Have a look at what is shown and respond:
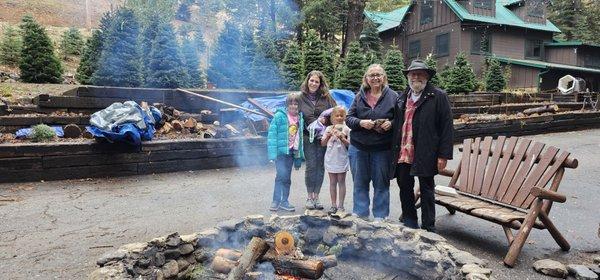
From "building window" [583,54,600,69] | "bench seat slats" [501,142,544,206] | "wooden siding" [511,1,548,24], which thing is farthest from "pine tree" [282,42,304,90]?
"building window" [583,54,600,69]

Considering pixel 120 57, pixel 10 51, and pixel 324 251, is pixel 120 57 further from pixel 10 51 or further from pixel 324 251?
pixel 324 251

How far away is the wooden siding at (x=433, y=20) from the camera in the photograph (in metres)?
23.5

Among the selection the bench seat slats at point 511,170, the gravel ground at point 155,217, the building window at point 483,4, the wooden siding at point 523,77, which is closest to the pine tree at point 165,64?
the gravel ground at point 155,217

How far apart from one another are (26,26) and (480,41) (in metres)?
22.1

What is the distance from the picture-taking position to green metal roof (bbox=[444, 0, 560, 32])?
22422 mm

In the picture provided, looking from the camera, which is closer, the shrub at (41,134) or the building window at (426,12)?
the shrub at (41,134)

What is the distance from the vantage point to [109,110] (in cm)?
710

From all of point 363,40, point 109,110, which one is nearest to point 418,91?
point 109,110

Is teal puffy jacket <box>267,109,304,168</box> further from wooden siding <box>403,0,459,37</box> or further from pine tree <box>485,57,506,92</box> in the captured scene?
wooden siding <box>403,0,459,37</box>

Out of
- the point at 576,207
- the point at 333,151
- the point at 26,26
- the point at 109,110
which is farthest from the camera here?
the point at 26,26

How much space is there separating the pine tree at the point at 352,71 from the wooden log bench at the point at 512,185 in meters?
8.68

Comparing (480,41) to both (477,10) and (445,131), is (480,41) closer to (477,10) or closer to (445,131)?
(477,10)

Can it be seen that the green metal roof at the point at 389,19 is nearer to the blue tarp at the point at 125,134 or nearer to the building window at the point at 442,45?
the building window at the point at 442,45

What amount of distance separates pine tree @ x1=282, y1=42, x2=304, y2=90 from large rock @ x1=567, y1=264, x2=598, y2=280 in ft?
33.2
